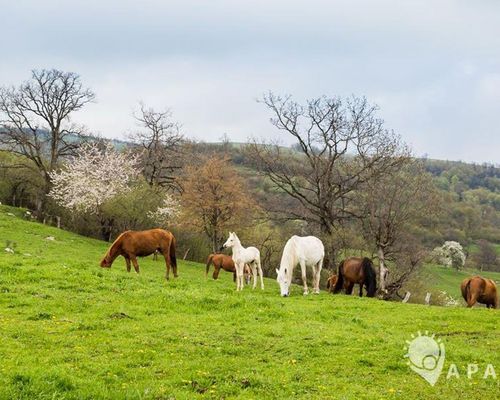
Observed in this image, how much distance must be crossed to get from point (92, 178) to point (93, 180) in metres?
0.63

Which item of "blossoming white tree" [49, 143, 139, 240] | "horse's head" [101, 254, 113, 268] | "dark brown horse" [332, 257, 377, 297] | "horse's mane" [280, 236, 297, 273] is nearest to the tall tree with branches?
"blossoming white tree" [49, 143, 139, 240]

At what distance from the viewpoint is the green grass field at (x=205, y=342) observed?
311 inches

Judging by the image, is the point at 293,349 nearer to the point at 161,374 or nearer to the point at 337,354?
the point at 337,354

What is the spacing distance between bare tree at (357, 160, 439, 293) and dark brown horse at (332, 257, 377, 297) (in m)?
8.36

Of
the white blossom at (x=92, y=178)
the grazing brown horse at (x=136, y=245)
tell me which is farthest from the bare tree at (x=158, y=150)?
the grazing brown horse at (x=136, y=245)

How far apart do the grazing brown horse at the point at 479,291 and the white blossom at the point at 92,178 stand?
33218mm

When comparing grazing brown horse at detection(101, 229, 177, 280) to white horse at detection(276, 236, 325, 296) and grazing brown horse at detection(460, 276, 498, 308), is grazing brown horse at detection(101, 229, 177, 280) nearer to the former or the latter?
white horse at detection(276, 236, 325, 296)

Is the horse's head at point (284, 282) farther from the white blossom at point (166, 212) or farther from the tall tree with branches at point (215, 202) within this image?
the white blossom at point (166, 212)

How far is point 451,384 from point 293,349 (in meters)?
3.02

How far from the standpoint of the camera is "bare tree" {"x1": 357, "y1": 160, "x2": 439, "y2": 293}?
99.0ft

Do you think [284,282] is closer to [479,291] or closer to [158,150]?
[479,291]

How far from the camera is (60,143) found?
53875 mm

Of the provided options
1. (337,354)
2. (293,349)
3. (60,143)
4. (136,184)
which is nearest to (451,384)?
(337,354)

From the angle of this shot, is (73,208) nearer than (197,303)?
No
